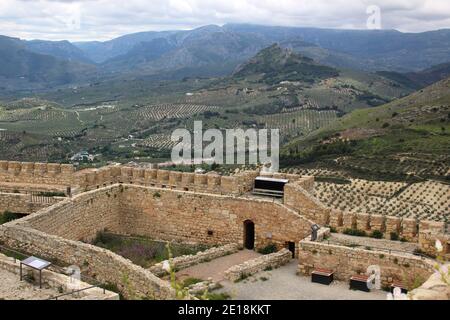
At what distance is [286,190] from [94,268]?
7.54m

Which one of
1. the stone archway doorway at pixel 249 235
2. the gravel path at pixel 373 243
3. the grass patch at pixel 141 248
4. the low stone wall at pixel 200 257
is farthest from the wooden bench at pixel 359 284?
the grass patch at pixel 141 248

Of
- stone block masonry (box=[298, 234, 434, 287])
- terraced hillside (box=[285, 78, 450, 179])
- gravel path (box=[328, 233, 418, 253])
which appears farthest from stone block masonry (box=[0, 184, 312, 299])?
terraced hillside (box=[285, 78, 450, 179])

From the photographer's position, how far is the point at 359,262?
17000 mm

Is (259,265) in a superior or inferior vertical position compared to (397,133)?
superior

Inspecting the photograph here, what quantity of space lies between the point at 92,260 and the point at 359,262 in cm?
737

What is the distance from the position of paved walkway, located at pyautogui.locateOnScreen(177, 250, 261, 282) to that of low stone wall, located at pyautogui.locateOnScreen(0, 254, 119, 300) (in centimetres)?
455

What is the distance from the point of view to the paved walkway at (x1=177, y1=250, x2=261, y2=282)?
17.4 metres

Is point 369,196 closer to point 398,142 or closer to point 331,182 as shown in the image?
point 331,182

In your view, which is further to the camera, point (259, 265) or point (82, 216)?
point (82, 216)

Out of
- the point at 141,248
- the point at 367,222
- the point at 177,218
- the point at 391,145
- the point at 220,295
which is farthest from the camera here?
the point at 391,145

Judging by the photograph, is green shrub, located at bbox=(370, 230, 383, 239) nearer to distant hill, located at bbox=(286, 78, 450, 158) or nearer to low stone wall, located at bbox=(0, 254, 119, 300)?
low stone wall, located at bbox=(0, 254, 119, 300)

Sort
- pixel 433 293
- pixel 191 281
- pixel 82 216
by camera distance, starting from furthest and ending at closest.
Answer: pixel 82 216
pixel 191 281
pixel 433 293

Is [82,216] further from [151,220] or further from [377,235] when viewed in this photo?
[377,235]

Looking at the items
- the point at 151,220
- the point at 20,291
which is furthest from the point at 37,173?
the point at 20,291
